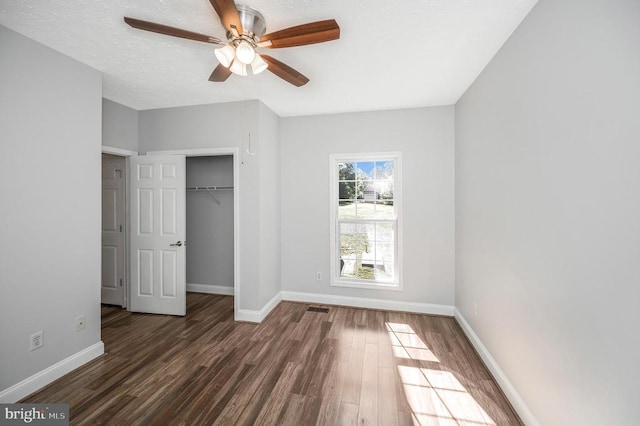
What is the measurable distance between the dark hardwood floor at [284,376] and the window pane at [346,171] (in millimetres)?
1939

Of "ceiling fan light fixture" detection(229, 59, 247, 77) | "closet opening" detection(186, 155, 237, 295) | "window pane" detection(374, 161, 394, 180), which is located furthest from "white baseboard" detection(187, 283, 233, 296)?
"ceiling fan light fixture" detection(229, 59, 247, 77)

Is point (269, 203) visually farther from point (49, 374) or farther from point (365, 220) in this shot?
point (49, 374)

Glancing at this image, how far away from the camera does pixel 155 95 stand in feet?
9.93

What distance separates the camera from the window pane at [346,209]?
371 cm

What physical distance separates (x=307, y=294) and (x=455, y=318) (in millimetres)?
1987

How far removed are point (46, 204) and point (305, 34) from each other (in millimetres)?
2433

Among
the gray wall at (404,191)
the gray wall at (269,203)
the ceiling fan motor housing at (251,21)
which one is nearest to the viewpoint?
the ceiling fan motor housing at (251,21)

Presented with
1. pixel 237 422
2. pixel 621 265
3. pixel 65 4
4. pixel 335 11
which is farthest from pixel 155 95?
pixel 621 265

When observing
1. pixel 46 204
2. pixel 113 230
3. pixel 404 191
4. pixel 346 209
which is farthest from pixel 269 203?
pixel 113 230

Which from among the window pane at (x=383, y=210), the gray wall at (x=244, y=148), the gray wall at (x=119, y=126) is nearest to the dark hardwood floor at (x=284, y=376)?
the gray wall at (x=244, y=148)

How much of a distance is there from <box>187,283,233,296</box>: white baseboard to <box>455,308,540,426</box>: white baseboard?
11.1 ft

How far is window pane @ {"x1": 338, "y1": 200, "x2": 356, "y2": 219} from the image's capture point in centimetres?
371

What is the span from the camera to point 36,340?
2.01m

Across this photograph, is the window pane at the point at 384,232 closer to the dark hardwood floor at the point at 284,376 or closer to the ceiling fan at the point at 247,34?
the dark hardwood floor at the point at 284,376
